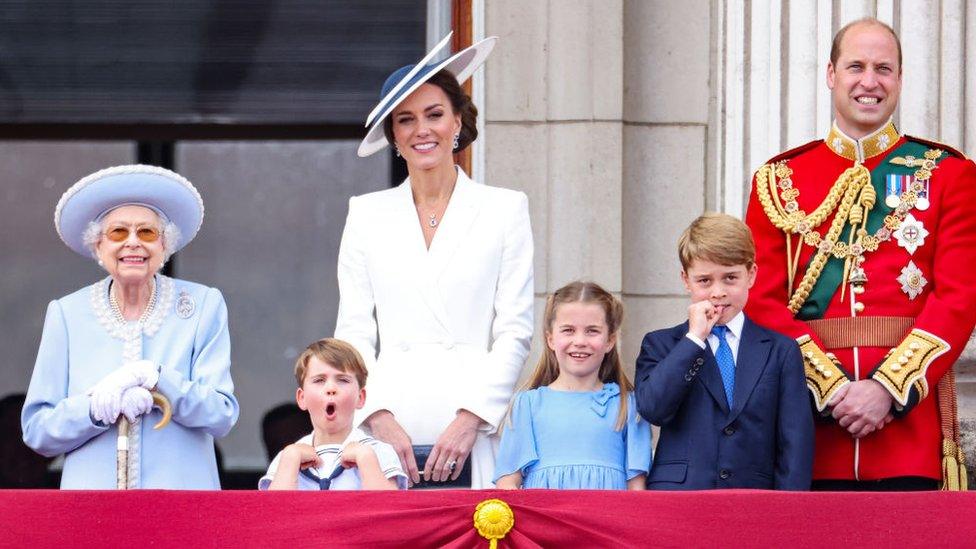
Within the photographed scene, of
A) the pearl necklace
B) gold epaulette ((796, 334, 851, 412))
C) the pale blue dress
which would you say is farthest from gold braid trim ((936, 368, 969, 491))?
the pearl necklace

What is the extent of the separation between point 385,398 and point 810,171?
4.07ft

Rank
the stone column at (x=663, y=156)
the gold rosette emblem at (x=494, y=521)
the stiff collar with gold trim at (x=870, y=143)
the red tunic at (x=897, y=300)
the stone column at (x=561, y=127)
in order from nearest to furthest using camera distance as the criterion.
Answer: the gold rosette emblem at (x=494, y=521) < the red tunic at (x=897, y=300) < the stiff collar with gold trim at (x=870, y=143) < the stone column at (x=561, y=127) < the stone column at (x=663, y=156)

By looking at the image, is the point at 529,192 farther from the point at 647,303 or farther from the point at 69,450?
the point at 69,450

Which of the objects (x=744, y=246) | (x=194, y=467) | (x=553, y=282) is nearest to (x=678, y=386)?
(x=744, y=246)

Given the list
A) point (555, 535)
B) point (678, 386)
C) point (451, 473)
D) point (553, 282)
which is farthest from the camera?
point (553, 282)

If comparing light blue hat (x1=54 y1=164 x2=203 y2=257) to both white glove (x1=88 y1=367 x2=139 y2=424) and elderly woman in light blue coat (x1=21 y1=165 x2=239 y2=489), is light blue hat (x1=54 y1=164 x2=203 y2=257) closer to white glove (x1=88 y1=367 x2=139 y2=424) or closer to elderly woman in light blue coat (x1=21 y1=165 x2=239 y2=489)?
elderly woman in light blue coat (x1=21 y1=165 x2=239 y2=489)

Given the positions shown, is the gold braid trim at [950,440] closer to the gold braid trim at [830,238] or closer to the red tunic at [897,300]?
the red tunic at [897,300]

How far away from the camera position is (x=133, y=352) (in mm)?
5078

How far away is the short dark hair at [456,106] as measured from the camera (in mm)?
5434

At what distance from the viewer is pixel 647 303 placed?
693cm

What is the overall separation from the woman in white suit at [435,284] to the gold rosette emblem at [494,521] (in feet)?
2.50

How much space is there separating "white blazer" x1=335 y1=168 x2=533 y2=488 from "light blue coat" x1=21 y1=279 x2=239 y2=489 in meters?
0.37

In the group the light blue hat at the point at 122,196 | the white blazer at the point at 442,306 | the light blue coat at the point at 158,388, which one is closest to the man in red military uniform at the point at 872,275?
the white blazer at the point at 442,306

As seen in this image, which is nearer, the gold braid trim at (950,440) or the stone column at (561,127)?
the gold braid trim at (950,440)
